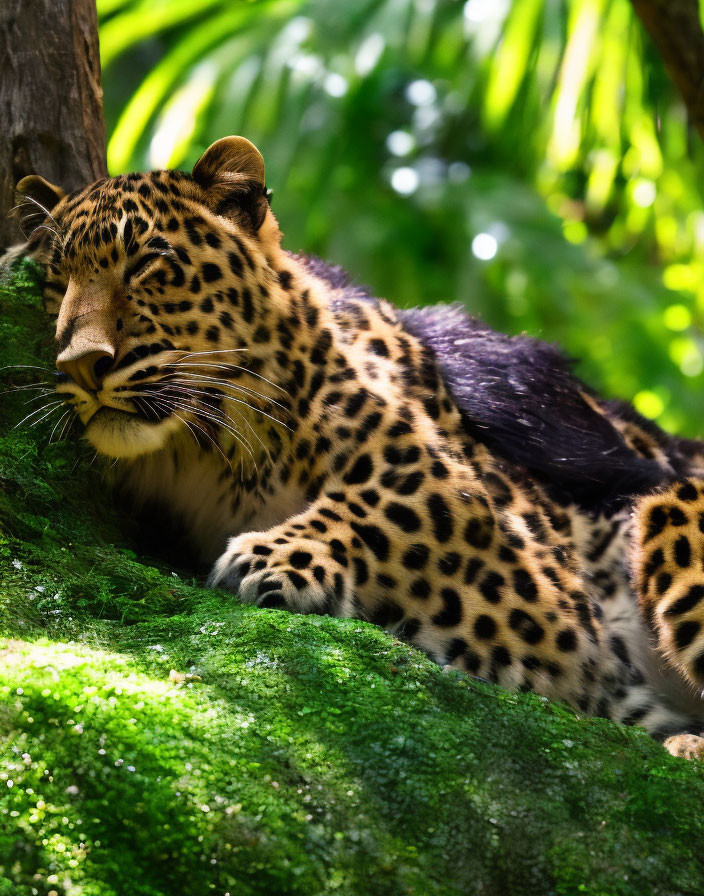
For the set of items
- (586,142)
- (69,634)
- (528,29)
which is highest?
(528,29)

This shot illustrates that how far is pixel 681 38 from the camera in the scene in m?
6.11

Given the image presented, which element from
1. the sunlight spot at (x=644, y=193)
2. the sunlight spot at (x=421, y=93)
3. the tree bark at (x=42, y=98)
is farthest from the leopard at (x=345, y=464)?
the sunlight spot at (x=421, y=93)

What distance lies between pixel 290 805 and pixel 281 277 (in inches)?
114

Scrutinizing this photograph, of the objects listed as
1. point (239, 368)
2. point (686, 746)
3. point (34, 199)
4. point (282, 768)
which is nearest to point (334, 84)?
point (34, 199)

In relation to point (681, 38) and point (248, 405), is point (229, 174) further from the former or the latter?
point (681, 38)

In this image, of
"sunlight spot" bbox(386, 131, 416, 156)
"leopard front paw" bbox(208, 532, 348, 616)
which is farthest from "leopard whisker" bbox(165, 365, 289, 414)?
"sunlight spot" bbox(386, 131, 416, 156)

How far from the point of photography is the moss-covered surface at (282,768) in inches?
113

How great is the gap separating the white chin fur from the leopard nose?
0.15 metres

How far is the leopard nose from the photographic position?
14.5ft

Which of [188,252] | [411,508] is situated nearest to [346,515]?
[411,508]

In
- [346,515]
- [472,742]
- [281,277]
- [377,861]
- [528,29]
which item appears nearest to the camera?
[377,861]

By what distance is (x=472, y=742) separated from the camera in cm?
354

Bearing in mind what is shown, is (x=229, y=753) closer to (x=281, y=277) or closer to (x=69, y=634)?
(x=69, y=634)

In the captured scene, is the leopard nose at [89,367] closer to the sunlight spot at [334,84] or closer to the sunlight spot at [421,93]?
the sunlight spot at [334,84]
